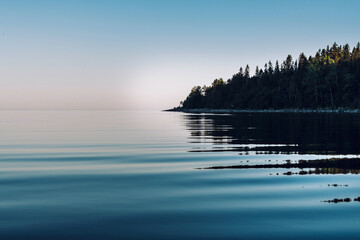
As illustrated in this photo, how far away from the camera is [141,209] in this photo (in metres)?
7.95

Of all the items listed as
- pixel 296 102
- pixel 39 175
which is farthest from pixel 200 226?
pixel 296 102

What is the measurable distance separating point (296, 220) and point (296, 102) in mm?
190257

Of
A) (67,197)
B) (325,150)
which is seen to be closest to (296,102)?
(325,150)

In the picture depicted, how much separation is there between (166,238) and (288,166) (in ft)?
29.4

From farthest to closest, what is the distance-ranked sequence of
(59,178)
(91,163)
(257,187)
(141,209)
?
(91,163) < (59,178) < (257,187) < (141,209)

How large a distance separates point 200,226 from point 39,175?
291 inches

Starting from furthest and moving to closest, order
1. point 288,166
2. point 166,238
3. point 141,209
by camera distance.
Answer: point 288,166 → point 141,209 → point 166,238

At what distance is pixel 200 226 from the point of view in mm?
6785

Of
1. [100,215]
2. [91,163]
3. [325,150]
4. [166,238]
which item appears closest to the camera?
[166,238]

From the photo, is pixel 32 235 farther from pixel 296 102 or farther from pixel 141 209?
pixel 296 102

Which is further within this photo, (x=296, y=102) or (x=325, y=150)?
(x=296, y=102)

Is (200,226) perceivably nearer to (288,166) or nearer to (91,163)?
(288,166)

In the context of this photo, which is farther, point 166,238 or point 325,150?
point 325,150

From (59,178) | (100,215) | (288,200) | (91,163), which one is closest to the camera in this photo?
(100,215)
